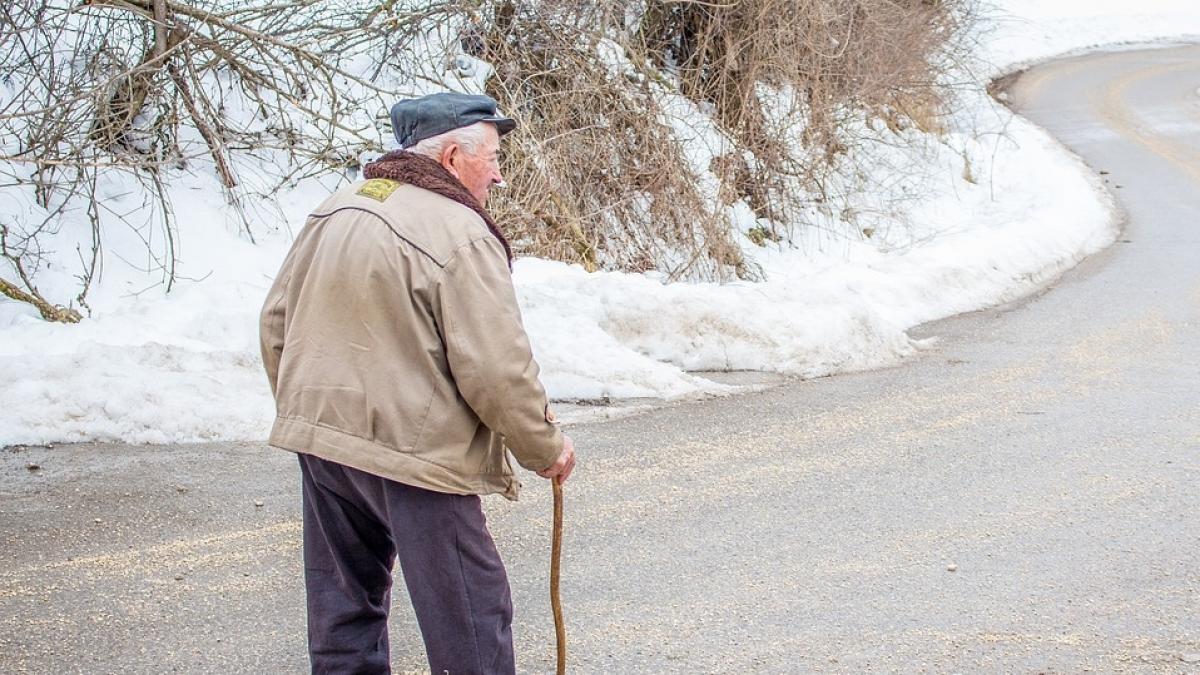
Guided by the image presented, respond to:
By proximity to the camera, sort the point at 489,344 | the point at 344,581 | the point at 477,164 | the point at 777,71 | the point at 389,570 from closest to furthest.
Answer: the point at 489,344
the point at 477,164
the point at 344,581
the point at 389,570
the point at 777,71

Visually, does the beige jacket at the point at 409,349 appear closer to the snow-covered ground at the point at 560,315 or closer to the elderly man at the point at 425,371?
the elderly man at the point at 425,371

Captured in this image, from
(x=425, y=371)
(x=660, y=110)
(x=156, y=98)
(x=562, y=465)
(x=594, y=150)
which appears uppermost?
(x=156, y=98)

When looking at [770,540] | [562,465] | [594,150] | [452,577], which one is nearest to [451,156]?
[562,465]

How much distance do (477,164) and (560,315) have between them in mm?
4886

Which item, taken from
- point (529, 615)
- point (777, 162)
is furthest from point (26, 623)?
point (777, 162)

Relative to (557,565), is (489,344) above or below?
above

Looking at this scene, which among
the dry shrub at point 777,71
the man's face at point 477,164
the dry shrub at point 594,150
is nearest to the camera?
the man's face at point 477,164

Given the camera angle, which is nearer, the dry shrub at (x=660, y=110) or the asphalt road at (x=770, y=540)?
the asphalt road at (x=770, y=540)

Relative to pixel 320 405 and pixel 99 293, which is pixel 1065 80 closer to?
pixel 99 293

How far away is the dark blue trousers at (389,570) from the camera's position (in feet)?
9.68

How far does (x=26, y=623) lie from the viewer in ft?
13.5

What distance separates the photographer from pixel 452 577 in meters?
2.96

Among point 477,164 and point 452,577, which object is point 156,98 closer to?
point 477,164

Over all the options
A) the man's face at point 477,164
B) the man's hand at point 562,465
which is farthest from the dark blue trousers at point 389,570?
the man's face at point 477,164
